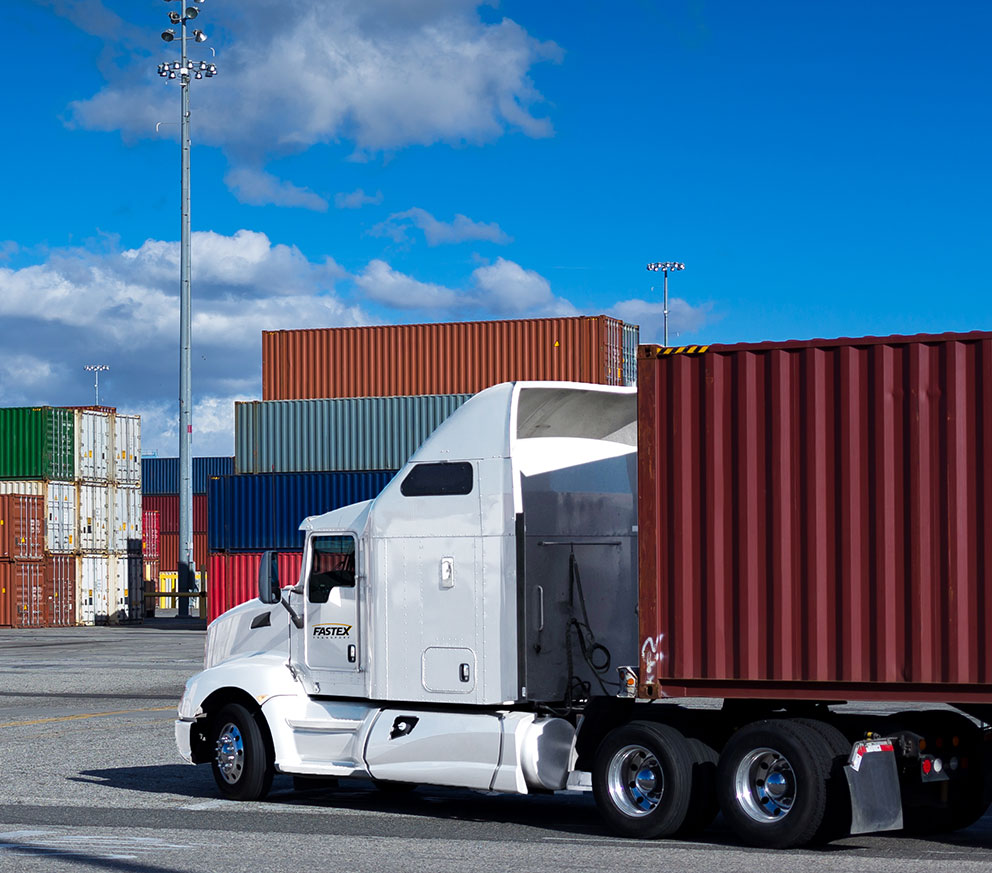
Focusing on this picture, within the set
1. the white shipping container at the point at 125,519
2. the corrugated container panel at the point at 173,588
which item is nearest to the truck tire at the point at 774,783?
the white shipping container at the point at 125,519

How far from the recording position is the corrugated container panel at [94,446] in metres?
61.7

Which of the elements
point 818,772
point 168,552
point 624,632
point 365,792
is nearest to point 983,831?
point 818,772

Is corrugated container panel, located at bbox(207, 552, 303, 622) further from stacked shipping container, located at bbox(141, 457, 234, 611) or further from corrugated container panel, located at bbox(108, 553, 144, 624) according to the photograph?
stacked shipping container, located at bbox(141, 457, 234, 611)

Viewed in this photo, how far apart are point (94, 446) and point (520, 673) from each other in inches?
2089

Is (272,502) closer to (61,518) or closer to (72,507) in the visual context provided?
(61,518)

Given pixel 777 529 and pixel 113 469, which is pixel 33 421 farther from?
pixel 777 529

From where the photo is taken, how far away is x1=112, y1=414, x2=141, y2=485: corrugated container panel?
64.1m

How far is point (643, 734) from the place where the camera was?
1129 cm

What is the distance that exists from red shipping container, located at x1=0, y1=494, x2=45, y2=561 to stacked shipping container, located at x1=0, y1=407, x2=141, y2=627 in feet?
0.25

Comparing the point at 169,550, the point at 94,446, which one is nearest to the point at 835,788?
→ the point at 94,446

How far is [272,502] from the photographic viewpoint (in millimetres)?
50688

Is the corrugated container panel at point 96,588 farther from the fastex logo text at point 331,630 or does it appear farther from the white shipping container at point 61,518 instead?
the fastex logo text at point 331,630

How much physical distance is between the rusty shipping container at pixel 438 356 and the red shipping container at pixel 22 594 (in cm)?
1239

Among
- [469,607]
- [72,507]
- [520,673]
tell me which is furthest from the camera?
[72,507]
